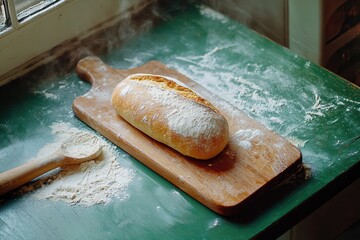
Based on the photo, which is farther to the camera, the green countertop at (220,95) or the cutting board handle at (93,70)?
the cutting board handle at (93,70)

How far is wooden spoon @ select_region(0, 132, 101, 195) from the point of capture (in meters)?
1.32

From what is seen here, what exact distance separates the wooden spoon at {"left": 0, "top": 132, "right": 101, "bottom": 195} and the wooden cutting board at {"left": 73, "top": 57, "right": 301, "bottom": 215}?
0.05 meters

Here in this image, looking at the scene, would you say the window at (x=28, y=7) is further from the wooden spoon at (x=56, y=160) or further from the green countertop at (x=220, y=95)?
the wooden spoon at (x=56, y=160)

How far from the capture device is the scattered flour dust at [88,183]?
1331 mm

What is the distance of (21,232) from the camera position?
1.29 metres

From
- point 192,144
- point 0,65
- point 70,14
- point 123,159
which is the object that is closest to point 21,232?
point 123,159

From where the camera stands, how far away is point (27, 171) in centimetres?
133

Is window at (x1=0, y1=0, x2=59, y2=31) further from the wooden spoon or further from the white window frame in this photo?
the wooden spoon

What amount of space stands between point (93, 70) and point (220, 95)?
0.28 meters

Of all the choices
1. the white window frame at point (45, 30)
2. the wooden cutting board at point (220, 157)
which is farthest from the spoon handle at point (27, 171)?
the white window frame at point (45, 30)

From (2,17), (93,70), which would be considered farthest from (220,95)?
(2,17)

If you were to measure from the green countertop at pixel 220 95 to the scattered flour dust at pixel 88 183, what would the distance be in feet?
0.04

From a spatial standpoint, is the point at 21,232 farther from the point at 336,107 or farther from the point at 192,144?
the point at 336,107

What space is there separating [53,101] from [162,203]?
0.40 m
